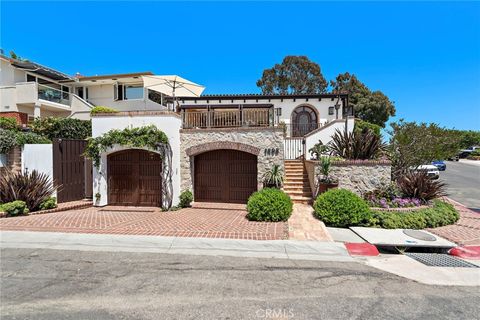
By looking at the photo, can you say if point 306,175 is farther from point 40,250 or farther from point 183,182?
point 40,250

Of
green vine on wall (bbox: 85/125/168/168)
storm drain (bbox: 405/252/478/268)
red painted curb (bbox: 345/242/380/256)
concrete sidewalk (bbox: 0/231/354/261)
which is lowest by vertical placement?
storm drain (bbox: 405/252/478/268)

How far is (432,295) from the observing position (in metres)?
4.25

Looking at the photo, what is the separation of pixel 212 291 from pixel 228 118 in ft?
29.1

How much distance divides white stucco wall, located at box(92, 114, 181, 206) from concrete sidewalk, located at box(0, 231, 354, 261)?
4282mm

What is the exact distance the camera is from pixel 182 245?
21.5 feet

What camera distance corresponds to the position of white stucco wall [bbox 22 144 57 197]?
10.9 metres

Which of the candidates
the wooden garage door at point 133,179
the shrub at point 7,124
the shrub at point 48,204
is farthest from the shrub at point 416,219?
the shrub at point 7,124

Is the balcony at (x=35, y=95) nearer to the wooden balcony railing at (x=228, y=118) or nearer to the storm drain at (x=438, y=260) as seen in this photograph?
the wooden balcony railing at (x=228, y=118)

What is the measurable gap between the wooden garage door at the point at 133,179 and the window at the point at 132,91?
13894 millimetres

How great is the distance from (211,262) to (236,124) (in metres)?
7.61

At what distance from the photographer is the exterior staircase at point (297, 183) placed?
1138cm

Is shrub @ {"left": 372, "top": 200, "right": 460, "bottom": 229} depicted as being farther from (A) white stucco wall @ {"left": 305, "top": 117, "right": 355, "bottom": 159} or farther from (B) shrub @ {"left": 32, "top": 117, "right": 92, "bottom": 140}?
(B) shrub @ {"left": 32, "top": 117, "right": 92, "bottom": 140}

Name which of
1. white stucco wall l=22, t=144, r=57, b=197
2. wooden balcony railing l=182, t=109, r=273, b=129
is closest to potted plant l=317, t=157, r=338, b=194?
wooden balcony railing l=182, t=109, r=273, b=129

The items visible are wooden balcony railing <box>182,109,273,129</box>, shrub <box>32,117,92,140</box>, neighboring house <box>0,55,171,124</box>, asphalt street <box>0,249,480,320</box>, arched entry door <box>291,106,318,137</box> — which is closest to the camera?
asphalt street <box>0,249,480,320</box>
